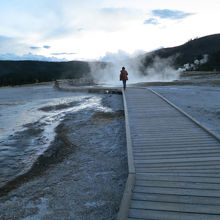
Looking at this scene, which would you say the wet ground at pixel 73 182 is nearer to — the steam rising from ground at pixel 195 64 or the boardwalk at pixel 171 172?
the boardwalk at pixel 171 172

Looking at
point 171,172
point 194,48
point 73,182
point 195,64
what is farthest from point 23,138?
point 194,48

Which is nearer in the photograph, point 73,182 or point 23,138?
point 73,182

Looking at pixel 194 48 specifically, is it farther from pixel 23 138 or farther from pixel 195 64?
pixel 23 138

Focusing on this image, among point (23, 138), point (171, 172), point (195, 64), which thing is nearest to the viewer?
point (171, 172)

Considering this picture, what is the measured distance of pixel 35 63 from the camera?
347ft

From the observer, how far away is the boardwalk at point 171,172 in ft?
9.41

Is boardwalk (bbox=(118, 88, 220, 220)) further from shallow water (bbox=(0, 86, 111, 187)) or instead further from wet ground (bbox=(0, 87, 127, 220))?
shallow water (bbox=(0, 86, 111, 187))

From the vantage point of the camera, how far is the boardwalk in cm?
287

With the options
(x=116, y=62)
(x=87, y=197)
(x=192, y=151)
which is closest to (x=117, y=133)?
(x=192, y=151)

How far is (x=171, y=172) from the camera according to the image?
3.88 meters

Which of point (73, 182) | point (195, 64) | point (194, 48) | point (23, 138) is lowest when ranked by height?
point (73, 182)

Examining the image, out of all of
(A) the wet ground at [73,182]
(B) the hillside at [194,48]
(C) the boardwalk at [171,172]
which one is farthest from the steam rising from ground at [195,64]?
(A) the wet ground at [73,182]

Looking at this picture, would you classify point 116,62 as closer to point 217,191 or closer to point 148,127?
point 148,127

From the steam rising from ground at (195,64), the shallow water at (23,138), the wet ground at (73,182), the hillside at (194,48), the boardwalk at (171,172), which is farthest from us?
the hillside at (194,48)
